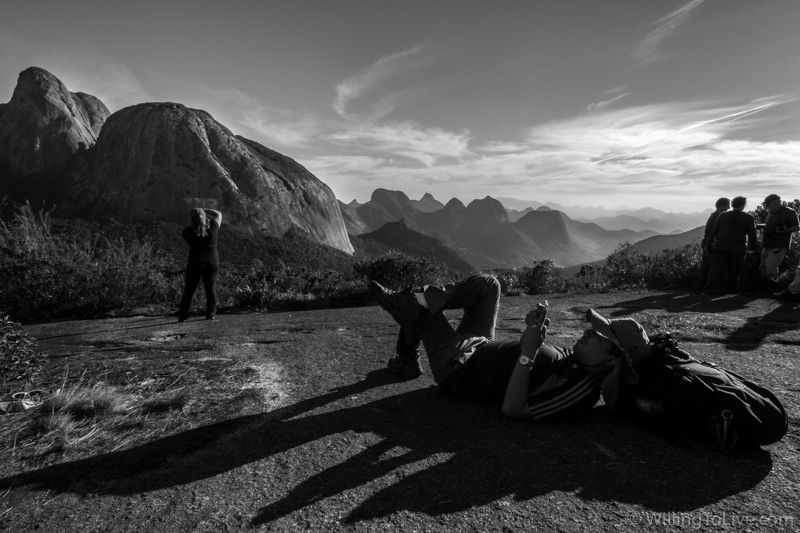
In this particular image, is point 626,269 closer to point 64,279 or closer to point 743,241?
point 743,241

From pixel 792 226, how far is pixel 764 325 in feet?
11.7

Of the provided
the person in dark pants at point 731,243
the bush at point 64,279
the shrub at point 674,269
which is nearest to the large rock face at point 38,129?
the bush at point 64,279

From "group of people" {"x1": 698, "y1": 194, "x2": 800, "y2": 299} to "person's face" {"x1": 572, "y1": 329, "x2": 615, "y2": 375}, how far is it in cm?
728

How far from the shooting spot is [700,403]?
2400mm

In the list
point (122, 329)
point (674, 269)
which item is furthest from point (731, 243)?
point (122, 329)

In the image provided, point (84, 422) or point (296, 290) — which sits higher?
point (296, 290)

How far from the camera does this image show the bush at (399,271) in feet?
34.8

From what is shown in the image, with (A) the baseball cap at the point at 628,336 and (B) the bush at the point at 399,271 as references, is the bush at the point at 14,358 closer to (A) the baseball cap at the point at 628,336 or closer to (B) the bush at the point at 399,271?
(A) the baseball cap at the point at 628,336

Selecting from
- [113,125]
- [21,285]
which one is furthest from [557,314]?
[113,125]

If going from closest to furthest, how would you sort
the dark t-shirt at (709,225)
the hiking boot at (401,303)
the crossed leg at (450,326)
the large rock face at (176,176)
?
the crossed leg at (450,326)
the hiking boot at (401,303)
the dark t-shirt at (709,225)
the large rock face at (176,176)

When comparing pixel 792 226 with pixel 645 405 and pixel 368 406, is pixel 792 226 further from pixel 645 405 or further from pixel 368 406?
pixel 368 406

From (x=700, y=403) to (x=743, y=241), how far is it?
750 cm

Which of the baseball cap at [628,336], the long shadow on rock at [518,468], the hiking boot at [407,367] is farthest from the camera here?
the hiking boot at [407,367]

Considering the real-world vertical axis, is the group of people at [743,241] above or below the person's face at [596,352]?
above
